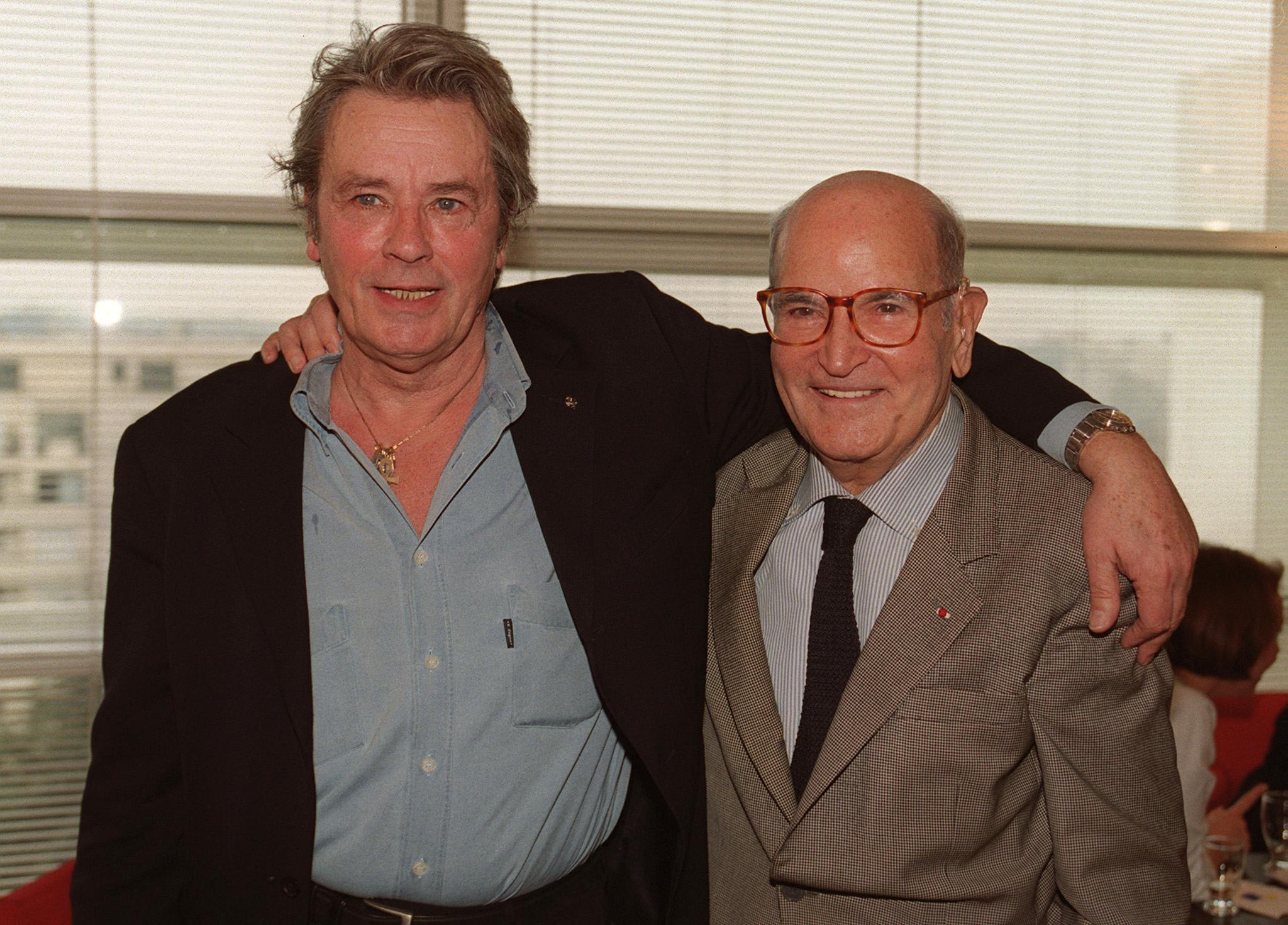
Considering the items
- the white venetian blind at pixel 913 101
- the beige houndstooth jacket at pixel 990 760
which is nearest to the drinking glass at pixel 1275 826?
the beige houndstooth jacket at pixel 990 760

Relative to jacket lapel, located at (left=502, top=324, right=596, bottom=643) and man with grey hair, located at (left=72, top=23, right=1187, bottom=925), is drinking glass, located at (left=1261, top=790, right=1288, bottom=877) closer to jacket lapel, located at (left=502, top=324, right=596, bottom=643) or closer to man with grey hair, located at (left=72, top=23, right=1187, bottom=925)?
man with grey hair, located at (left=72, top=23, right=1187, bottom=925)

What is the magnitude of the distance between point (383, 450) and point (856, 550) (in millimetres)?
814

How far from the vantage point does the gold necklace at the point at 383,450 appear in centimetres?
182

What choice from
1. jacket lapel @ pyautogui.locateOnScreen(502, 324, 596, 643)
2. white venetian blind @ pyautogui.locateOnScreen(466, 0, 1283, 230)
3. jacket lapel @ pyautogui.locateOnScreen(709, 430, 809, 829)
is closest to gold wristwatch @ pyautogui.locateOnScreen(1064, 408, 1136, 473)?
jacket lapel @ pyautogui.locateOnScreen(709, 430, 809, 829)

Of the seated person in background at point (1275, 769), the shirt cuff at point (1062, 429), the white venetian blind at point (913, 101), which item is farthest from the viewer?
the white venetian blind at point (913, 101)

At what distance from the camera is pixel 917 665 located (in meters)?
1.57

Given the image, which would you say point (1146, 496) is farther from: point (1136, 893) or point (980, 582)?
point (1136, 893)

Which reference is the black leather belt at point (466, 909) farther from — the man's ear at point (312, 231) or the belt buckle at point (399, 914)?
the man's ear at point (312, 231)

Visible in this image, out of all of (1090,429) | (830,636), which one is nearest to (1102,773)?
(830,636)

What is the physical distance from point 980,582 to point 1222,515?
3358 millimetres

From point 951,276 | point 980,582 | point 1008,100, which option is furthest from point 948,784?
point 1008,100

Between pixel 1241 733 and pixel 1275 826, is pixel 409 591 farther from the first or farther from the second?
pixel 1241 733

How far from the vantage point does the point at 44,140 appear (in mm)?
3484

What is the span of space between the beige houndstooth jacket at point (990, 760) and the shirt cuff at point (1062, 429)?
0.09 metres
